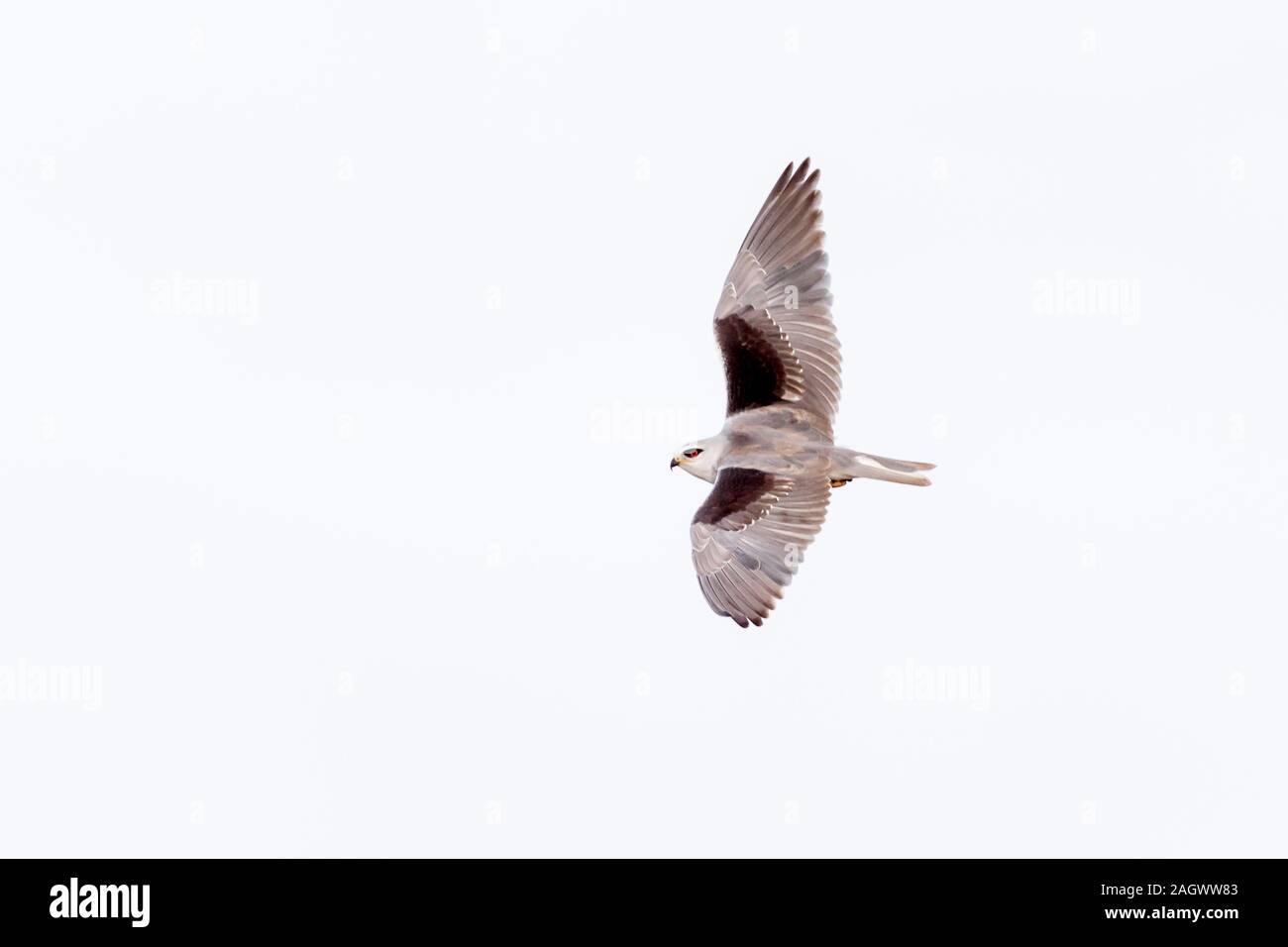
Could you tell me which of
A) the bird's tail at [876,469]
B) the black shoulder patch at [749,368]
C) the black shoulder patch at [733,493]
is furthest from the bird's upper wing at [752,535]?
the black shoulder patch at [749,368]

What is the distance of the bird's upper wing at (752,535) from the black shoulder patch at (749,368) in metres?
0.89

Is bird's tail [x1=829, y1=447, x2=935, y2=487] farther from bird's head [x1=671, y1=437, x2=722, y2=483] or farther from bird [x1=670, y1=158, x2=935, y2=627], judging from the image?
bird's head [x1=671, y1=437, x2=722, y2=483]

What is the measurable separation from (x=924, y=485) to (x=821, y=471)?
36.6 inches

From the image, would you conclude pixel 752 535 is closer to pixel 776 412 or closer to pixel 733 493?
pixel 733 493

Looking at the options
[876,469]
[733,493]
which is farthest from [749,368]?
[876,469]

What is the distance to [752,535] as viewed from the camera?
695 inches

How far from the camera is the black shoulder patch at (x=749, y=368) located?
18.8 m

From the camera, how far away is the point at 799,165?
1906cm

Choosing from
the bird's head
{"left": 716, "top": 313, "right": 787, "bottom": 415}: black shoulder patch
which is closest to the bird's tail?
{"left": 716, "top": 313, "right": 787, "bottom": 415}: black shoulder patch

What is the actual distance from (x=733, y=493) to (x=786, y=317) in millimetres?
1944

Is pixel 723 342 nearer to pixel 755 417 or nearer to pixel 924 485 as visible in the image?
pixel 755 417

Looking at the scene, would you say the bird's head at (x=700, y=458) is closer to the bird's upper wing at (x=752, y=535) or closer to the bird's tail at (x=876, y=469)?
the bird's upper wing at (x=752, y=535)

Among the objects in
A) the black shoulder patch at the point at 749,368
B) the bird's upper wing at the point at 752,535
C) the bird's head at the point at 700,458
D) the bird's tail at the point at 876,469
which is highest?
the black shoulder patch at the point at 749,368

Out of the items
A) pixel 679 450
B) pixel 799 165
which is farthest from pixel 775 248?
pixel 679 450
